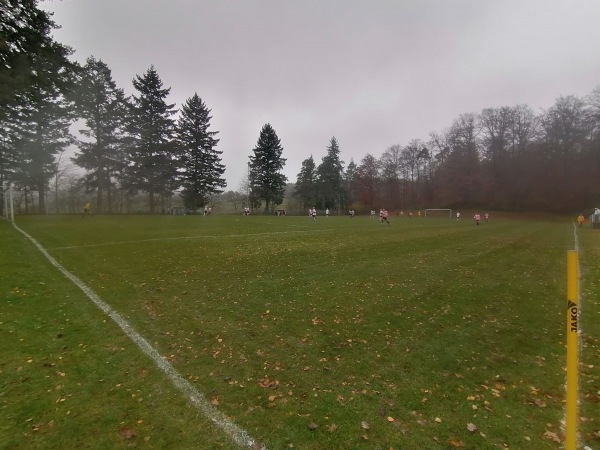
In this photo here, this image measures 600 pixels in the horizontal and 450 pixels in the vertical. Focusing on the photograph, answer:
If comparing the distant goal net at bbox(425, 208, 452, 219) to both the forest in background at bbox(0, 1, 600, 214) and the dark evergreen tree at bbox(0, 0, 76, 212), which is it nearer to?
the forest in background at bbox(0, 1, 600, 214)

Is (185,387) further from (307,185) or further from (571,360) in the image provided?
(307,185)

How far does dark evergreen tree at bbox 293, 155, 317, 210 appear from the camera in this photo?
281 ft

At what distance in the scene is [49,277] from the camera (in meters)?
Answer: 9.92

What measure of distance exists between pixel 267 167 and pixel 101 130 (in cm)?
3234

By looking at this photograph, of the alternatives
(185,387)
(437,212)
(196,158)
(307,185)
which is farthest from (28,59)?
(437,212)

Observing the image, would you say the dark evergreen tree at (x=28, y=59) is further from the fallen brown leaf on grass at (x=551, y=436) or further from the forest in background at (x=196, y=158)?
the fallen brown leaf on grass at (x=551, y=436)

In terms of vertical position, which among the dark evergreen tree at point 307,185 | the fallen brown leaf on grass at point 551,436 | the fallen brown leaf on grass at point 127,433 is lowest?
the fallen brown leaf on grass at point 551,436

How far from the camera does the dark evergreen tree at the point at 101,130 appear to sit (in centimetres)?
4338

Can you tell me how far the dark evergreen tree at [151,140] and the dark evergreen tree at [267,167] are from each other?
21.3m

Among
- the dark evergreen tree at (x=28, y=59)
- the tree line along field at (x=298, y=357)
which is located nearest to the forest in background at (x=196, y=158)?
the dark evergreen tree at (x=28, y=59)

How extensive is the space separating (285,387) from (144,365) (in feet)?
7.30

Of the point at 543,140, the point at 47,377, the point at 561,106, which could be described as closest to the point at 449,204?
the point at 543,140

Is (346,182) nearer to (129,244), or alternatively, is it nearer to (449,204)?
(449,204)

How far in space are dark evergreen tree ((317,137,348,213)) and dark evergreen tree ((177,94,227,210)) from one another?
32.7 metres
